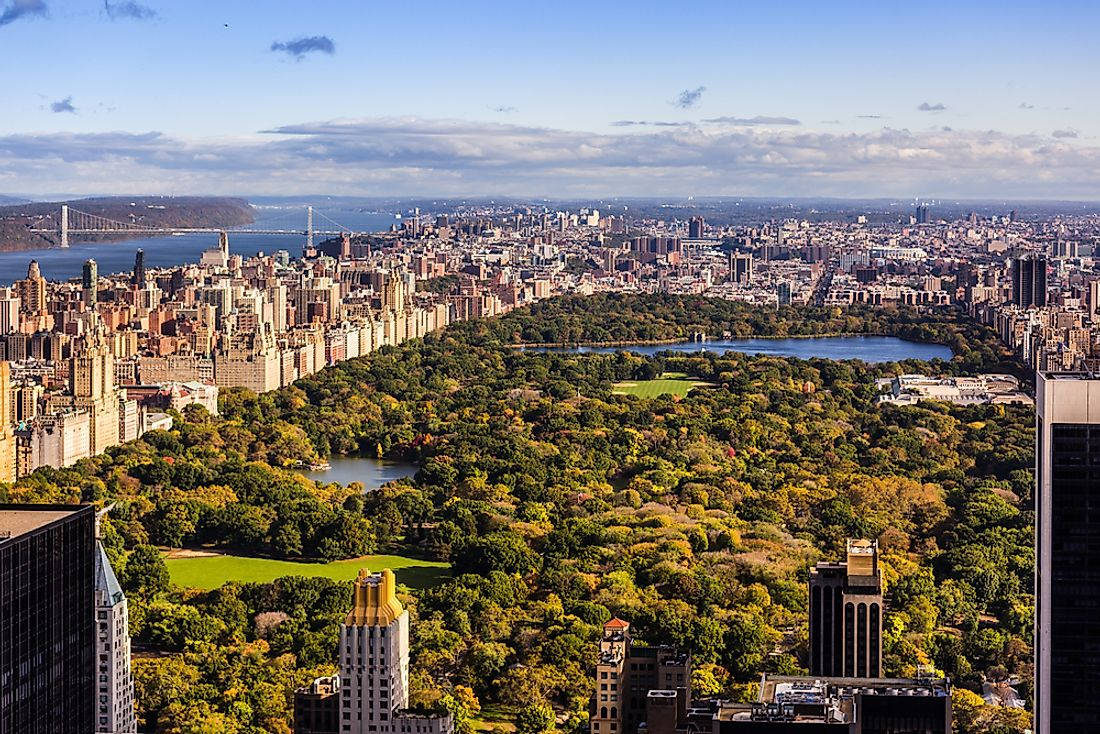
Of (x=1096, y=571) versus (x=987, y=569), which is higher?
(x=1096, y=571)

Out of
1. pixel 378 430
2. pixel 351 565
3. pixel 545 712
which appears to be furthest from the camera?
pixel 378 430

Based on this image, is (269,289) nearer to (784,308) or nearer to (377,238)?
(784,308)

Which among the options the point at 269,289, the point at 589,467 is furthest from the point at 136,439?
the point at 269,289

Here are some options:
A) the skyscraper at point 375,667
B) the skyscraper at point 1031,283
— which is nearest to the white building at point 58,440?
the skyscraper at point 375,667

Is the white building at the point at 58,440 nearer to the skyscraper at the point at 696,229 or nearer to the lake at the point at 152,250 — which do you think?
the lake at the point at 152,250

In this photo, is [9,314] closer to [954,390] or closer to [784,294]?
[954,390]

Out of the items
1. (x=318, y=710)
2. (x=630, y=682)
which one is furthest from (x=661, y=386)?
(x=318, y=710)

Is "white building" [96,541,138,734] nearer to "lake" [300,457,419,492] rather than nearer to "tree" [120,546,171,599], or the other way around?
"tree" [120,546,171,599]
